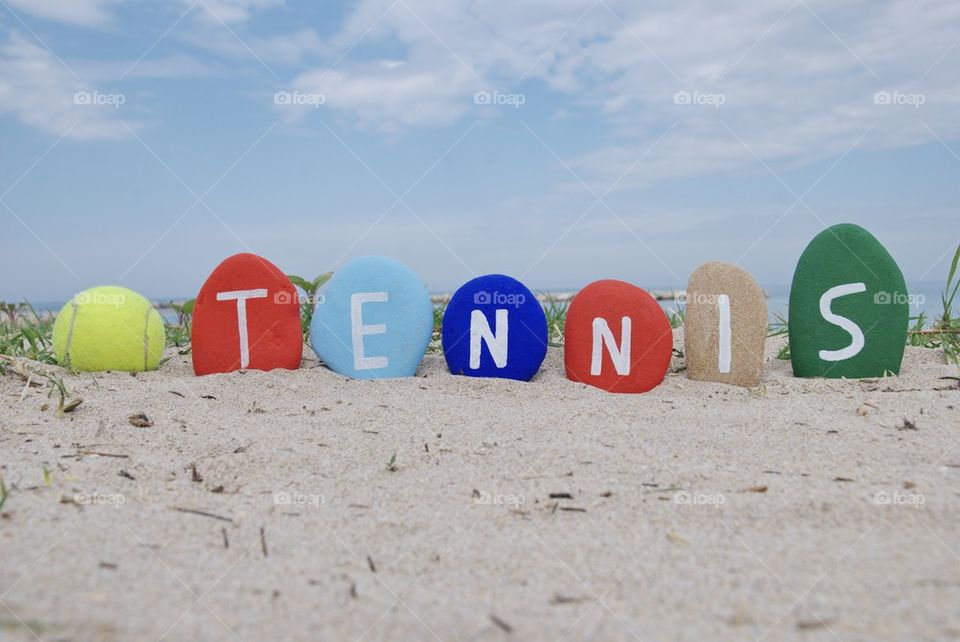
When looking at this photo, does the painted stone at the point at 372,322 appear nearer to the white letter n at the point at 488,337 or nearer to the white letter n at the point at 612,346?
the white letter n at the point at 488,337

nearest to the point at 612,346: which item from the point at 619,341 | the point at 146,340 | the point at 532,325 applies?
the point at 619,341

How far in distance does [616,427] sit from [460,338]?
116cm

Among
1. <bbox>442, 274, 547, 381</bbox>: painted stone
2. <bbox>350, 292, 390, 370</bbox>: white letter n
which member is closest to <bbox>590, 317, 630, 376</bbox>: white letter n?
<bbox>442, 274, 547, 381</bbox>: painted stone

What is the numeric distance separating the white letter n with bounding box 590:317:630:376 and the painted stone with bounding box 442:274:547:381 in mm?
228

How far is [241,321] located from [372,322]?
57 centimetres

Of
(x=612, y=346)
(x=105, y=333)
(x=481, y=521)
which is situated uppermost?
(x=105, y=333)

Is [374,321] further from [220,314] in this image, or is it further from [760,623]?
[760,623]

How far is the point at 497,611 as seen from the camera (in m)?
1.13

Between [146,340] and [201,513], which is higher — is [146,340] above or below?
above

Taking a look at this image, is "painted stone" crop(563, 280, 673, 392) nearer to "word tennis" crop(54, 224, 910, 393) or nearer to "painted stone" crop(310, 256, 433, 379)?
"word tennis" crop(54, 224, 910, 393)

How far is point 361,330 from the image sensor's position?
3213mm

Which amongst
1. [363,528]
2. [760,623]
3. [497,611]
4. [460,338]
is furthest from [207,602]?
[460,338]

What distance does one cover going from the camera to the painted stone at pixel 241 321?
319 centimetres

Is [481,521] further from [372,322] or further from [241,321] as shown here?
[241,321]
